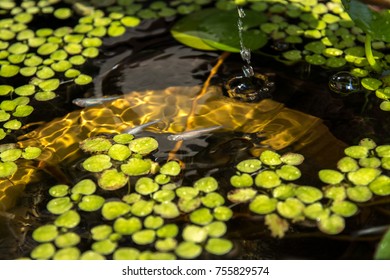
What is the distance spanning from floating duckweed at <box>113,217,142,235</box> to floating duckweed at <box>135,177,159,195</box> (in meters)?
0.09

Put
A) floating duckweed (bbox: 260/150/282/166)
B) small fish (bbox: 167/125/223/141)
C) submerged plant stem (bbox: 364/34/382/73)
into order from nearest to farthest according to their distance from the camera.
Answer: floating duckweed (bbox: 260/150/282/166) → small fish (bbox: 167/125/223/141) → submerged plant stem (bbox: 364/34/382/73)

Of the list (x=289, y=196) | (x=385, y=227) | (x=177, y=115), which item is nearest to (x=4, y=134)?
(x=177, y=115)

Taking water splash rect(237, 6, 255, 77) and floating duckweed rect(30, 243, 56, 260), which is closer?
floating duckweed rect(30, 243, 56, 260)

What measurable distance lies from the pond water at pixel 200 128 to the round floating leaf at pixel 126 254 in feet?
0.07

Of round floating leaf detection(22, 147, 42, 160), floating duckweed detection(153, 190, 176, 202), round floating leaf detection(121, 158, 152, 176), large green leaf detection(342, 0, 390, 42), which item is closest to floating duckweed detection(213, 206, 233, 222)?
floating duckweed detection(153, 190, 176, 202)

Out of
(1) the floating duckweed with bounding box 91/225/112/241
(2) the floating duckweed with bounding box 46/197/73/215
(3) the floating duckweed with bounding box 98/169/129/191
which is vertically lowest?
(1) the floating duckweed with bounding box 91/225/112/241

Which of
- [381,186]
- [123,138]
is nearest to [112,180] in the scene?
[123,138]

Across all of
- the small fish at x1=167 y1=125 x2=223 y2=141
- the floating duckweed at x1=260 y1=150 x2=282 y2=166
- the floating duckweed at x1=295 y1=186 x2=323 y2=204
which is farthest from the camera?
the small fish at x1=167 y1=125 x2=223 y2=141

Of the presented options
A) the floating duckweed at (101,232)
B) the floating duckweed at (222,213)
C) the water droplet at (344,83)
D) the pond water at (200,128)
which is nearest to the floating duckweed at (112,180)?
the pond water at (200,128)

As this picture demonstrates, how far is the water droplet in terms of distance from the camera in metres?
1.73

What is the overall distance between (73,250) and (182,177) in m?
0.32

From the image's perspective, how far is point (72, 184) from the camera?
1457mm

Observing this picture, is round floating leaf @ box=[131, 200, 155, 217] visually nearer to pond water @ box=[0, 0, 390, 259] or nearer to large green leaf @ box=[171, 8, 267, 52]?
pond water @ box=[0, 0, 390, 259]

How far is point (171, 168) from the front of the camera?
1474 mm
